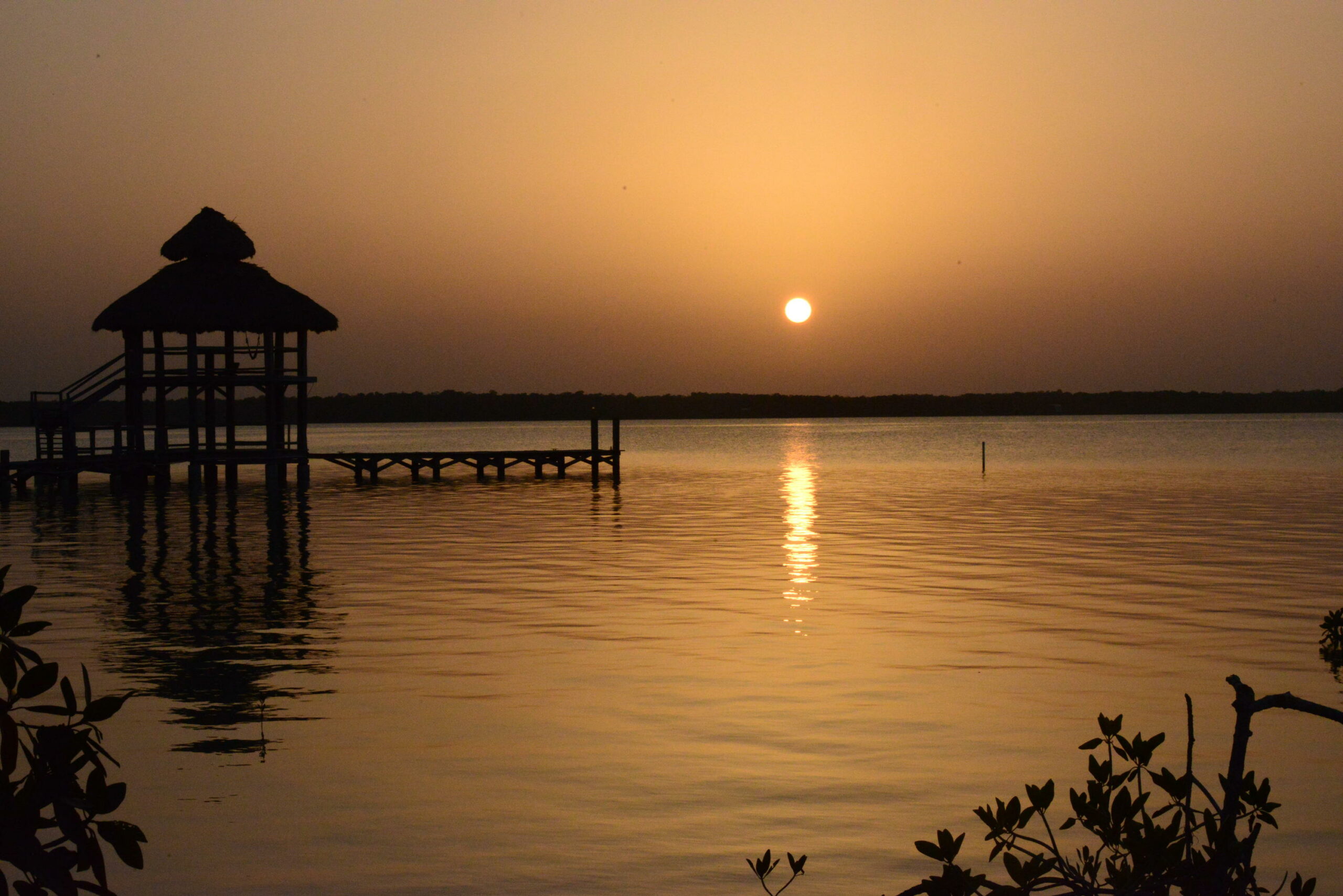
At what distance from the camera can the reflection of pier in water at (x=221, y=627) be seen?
11914mm

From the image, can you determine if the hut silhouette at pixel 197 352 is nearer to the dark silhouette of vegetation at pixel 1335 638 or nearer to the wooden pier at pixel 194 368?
the wooden pier at pixel 194 368

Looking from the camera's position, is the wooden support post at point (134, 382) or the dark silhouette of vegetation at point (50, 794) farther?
the wooden support post at point (134, 382)

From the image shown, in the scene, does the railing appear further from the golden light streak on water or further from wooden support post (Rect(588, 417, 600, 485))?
the golden light streak on water

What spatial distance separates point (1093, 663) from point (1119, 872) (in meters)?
10.4

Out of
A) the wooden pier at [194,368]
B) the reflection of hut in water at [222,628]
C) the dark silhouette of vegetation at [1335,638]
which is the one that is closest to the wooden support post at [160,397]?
the wooden pier at [194,368]

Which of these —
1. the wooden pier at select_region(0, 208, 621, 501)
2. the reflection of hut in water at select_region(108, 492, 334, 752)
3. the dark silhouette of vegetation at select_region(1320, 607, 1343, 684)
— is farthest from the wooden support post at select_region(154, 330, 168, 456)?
the dark silhouette of vegetation at select_region(1320, 607, 1343, 684)

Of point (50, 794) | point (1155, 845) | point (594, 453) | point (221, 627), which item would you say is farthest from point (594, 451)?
point (50, 794)

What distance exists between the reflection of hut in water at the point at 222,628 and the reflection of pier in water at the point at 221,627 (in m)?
0.02

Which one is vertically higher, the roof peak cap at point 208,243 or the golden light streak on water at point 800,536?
the roof peak cap at point 208,243

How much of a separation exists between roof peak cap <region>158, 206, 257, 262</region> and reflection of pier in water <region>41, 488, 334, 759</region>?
16.9 m

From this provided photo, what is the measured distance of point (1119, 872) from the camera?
391cm

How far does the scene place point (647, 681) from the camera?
13.0 m

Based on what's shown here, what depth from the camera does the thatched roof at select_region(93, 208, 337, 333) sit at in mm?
45188

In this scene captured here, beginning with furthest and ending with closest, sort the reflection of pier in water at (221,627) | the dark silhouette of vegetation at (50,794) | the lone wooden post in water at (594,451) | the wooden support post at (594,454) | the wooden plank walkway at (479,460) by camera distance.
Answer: the wooden plank walkway at (479,460)
the wooden support post at (594,454)
the lone wooden post in water at (594,451)
the reflection of pier in water at (221,627)
the dark silhouette of vegetation at (50,794)
